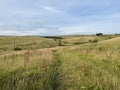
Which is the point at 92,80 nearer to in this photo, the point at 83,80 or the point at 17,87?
the point at 83,80

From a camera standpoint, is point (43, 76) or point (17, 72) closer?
point (43, 76)

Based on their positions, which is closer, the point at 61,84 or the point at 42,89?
the point at 42,89

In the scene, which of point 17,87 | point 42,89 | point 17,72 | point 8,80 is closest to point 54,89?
point 42,89

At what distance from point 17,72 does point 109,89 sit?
3.68 meters

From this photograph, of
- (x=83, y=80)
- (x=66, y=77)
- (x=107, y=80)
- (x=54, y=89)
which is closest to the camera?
(x=54, y=89)

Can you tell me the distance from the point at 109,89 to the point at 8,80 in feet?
9.87

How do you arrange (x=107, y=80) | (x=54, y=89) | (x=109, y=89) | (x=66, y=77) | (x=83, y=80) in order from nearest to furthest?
(x=109, y=89) < (x=54, y=89) < (x=107, y=80) < (x=83, y=80) < (x=66, y=77)

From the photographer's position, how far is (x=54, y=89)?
7102 mm

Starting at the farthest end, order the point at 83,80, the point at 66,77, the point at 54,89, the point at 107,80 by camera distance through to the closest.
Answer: the point at 66,77 → the point at 83,80 → the point at 107,80 → the point at 54,89

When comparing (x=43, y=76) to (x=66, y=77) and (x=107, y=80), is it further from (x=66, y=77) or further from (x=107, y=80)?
(x=107, y=80)

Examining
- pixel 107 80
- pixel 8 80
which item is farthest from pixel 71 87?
pixel 8 80

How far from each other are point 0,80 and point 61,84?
1.84 m

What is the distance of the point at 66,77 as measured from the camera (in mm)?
8930

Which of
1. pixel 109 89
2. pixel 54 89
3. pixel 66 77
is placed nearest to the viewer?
pixel 109 89
